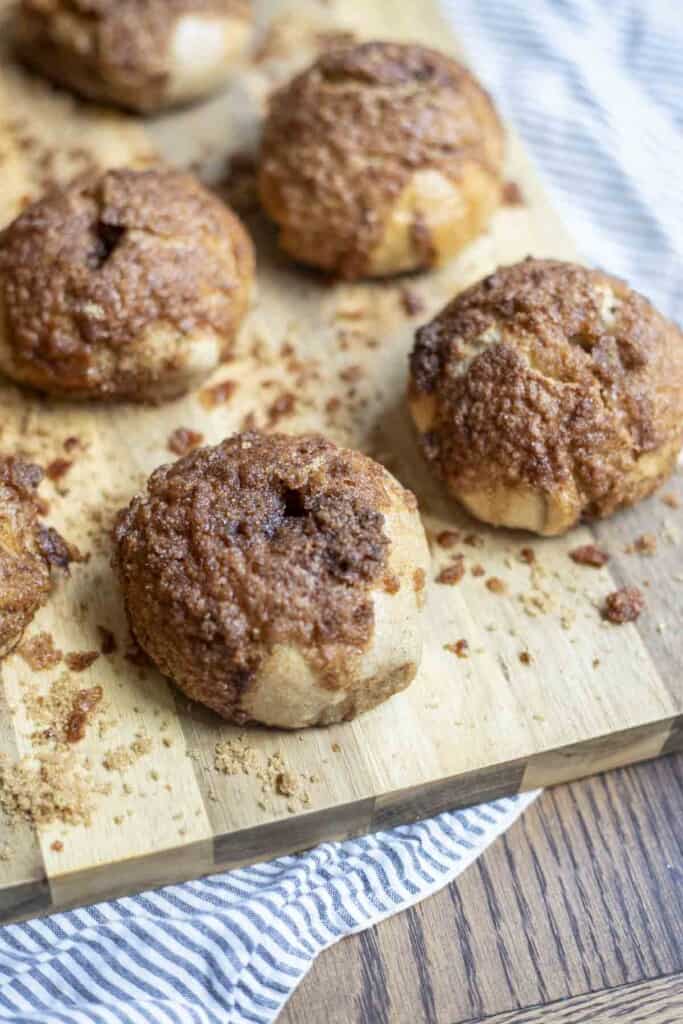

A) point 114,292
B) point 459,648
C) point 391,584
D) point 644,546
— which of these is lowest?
point 459,648

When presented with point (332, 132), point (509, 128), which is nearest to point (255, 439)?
point (332, 132)

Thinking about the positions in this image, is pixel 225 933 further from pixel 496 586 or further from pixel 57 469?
pixel 57 469

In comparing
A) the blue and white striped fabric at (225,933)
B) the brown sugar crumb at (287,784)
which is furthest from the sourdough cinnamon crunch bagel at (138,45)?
the blue and white striped fabric at (225,933)

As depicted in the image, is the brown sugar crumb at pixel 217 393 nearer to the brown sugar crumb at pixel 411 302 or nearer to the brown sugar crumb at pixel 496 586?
the brown sugar crumb at pixel 411 302

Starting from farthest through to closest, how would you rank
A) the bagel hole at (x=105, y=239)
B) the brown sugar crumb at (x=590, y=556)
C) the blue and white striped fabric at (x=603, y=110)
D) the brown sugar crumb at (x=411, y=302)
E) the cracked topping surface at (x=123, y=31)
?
the blue and white striped fabric at (x=603, y=110) → the cracked topping surface at (x=123, y=31) → the brown sugar crumb at (x=411, y=302) → the bagel hole at (x=105, y=239) → the brown sugar crumb at (x=590, y=556)

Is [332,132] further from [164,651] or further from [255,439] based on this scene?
[164,651]

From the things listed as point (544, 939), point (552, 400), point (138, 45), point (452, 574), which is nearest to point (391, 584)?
point (452, 574)

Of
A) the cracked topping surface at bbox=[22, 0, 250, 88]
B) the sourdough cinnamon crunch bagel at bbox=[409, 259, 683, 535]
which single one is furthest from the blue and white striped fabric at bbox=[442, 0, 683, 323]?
the cracked topping surface at bbox=[22, 0, 250, 88]
